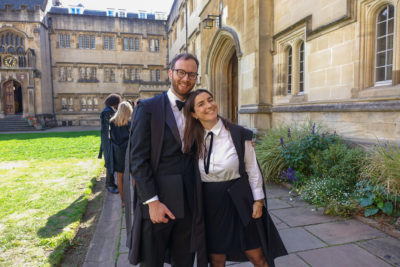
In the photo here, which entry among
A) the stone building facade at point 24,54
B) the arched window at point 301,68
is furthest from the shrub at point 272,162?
the stone building facade at point 24,54

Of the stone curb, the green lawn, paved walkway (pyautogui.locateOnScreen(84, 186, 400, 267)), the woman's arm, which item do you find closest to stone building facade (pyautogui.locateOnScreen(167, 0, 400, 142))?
paved walkway (pyautogui.locateOnScreen(84, 186, 400, 267))

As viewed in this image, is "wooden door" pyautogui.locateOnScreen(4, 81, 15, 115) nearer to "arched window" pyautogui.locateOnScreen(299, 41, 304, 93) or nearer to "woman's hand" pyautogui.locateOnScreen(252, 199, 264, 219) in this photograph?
"arched window" pyautogui.locateOnScreen(299, 41, 304, 93)

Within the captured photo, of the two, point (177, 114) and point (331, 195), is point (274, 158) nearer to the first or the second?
point (331, 195)

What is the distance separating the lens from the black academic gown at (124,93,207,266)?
179 centimetres

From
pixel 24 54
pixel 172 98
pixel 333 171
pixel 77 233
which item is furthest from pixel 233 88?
pixel 24 54

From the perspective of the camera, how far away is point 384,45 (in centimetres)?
478

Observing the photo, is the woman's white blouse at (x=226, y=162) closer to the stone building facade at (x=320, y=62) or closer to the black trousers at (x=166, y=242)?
the black trousers at (x=166, y=242)

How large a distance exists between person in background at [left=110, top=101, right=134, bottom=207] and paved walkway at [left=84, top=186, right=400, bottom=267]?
94cm

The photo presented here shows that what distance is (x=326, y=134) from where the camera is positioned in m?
5.30

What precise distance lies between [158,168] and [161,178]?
0.23 ft

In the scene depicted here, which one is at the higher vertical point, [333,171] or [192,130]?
[192,130]

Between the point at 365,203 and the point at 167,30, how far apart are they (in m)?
30.4

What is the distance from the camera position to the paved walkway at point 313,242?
2609 millimetres

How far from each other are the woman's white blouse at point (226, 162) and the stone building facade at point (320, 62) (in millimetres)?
3486
